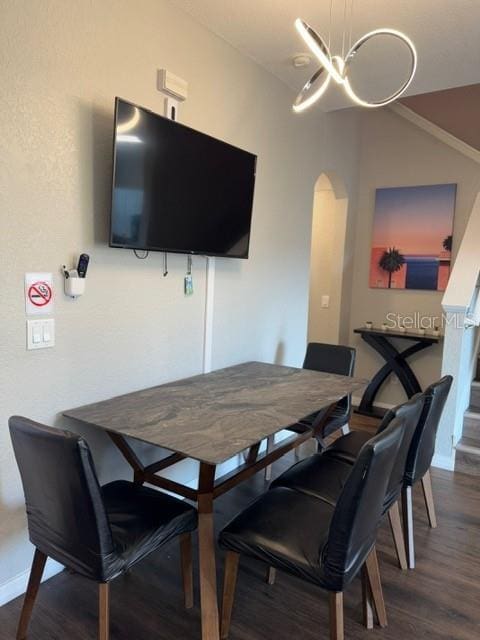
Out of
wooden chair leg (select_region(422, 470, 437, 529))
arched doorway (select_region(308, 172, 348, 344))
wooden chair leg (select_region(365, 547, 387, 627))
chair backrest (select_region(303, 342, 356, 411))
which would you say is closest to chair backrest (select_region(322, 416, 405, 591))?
wooden chair leg (select_region(365, 547, 387, 627))

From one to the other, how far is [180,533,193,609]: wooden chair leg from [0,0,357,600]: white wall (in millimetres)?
620

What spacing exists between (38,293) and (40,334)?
0.17m

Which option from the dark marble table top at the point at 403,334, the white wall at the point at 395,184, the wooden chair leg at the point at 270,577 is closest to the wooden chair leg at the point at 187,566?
the wooden chair leg at the point at 270,577

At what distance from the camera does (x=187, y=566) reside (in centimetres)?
189

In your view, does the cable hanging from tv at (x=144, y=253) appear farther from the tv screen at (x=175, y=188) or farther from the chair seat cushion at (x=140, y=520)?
the chair seat cushion at (x=140, y=520)

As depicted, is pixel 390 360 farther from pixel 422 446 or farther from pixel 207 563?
pixel 207 563

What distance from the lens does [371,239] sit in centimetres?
478

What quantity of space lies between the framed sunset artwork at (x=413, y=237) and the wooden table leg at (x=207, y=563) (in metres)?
3.52

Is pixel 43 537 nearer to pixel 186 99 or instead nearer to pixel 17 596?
pixel 17 596

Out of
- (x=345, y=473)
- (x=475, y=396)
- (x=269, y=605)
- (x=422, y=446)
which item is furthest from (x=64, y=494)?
(x=475, y=396)

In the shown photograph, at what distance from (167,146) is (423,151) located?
3.18 meters

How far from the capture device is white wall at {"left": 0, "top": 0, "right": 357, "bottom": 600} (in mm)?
1801

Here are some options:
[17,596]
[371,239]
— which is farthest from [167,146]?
[371,239]

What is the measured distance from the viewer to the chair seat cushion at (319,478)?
6.48 feet
